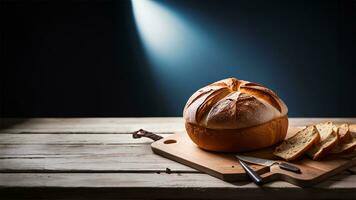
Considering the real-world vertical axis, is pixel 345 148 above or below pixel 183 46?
below

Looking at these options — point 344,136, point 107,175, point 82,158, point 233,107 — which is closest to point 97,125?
point 82,158

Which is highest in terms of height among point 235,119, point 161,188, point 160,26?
point 160,26

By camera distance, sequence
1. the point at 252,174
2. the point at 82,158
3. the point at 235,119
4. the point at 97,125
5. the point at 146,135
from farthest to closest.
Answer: the point at 97,125, the point at 146,135, the point at 82,158, the point at 235,119, the point at 252,174

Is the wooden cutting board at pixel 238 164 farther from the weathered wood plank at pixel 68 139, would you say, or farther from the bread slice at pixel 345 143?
the weathered wood plank at pixel 68 139

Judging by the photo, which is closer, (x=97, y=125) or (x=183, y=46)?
(x=97, y=125)

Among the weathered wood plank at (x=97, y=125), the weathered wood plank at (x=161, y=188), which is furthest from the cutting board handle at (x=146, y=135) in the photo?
the weathered wood plank at (x=161, y=188)

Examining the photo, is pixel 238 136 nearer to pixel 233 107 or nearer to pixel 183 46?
pixel 233 107
